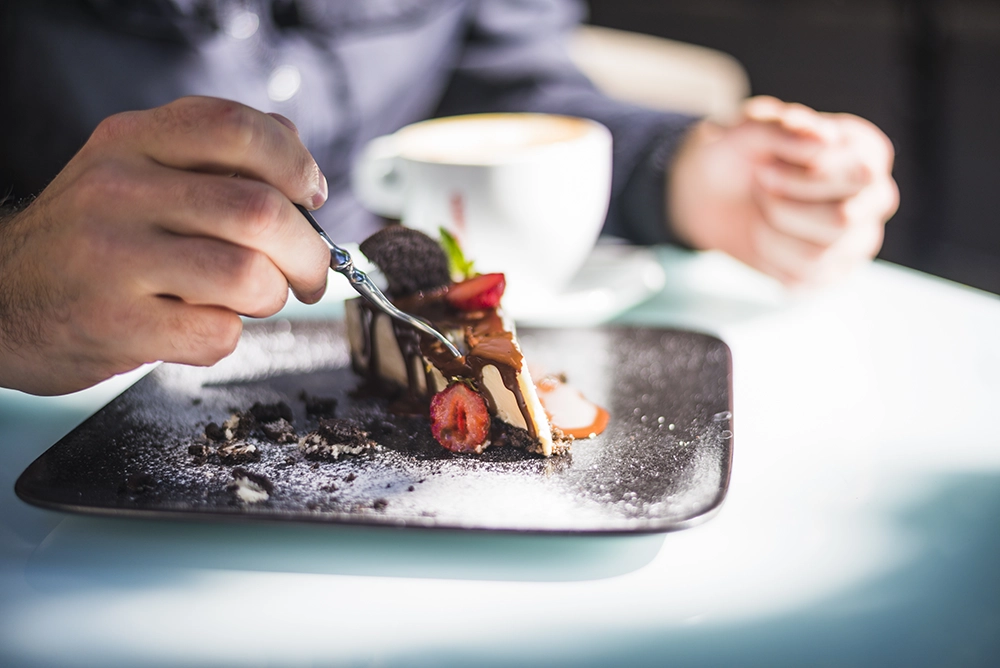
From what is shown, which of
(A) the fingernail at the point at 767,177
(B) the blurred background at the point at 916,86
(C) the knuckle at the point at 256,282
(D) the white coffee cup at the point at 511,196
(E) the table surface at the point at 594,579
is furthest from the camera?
(B) the blurred background at the point at 916,86

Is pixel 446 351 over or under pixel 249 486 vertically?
over

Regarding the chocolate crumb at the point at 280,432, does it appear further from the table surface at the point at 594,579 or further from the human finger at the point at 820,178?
the human finger at the point at 820,178

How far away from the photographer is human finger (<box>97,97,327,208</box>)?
71cm

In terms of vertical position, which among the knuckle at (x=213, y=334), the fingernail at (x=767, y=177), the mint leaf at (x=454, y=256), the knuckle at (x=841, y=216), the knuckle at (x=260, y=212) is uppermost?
the fingernail at (x=767, y=177)

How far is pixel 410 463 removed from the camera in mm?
761

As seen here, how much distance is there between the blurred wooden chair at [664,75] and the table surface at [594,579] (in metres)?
2.07

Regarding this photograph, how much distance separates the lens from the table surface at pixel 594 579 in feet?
1.78

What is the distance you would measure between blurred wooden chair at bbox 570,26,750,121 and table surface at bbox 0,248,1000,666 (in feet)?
6.79

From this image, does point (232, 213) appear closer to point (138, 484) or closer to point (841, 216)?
point (138, 484)

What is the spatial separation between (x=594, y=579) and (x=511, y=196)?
0.66m

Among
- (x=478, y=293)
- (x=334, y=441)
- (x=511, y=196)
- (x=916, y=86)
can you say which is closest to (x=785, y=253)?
(x=511, y=196)

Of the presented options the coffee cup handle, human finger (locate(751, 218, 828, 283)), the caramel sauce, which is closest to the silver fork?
the caramel sauce

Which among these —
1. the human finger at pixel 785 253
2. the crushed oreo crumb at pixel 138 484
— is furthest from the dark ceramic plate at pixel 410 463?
the human finger at pixel 785 253

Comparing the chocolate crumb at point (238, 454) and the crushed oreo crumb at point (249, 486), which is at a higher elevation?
the chocolate crumb at point (238, 454)
